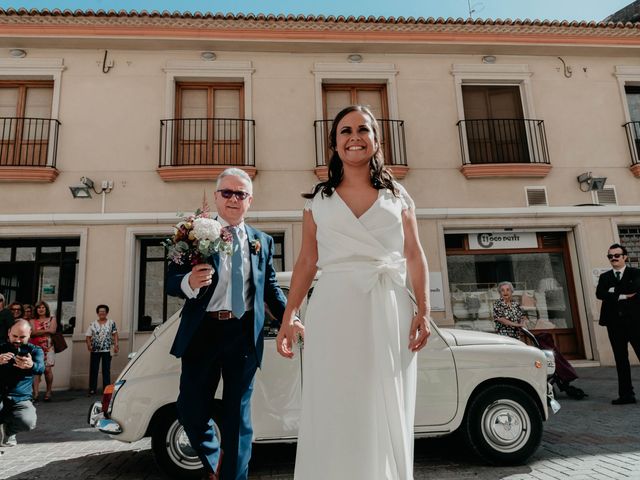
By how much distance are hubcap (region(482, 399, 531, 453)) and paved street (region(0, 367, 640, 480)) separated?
185mm

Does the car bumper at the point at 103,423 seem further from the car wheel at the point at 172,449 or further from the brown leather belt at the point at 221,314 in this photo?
the brown leather belt at the point at 221,314

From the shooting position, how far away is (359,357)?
6.48ft

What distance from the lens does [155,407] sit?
3494 millimetres

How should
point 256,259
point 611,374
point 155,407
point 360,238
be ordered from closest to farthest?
point 360,238 < point 256,259 < point 155,407 < point 611,374

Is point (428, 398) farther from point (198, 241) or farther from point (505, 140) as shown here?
point (505, 140)

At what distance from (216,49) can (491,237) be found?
811 centimetres

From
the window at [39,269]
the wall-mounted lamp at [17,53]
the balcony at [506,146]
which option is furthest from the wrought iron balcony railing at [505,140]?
the wall-mounted lamp at [17,53]

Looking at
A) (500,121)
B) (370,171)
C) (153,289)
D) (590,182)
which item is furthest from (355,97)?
(370,171)

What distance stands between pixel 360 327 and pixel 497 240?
963 cm

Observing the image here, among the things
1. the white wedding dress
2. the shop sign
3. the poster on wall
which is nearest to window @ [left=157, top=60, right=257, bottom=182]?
the poster on wall

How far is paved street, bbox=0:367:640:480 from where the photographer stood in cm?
356

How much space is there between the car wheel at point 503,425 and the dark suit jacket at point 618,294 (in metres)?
3.46

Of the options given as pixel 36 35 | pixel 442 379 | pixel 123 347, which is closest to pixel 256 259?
pixel 442 379

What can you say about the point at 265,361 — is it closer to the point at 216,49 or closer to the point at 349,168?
the point at 349,168
